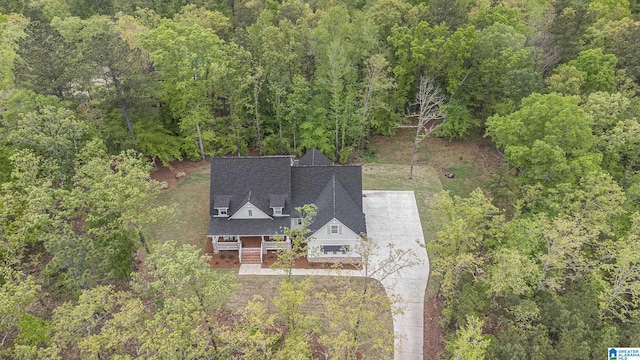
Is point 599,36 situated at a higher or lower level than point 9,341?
higher

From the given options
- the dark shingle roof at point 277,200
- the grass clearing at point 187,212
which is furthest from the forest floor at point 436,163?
the grass clearing at point 187,212

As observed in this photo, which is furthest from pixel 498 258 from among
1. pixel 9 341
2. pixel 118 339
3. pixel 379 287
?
pixel 9 341

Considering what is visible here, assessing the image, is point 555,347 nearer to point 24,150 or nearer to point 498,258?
point 498,258

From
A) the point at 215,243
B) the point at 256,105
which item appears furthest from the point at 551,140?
the point at 215,243

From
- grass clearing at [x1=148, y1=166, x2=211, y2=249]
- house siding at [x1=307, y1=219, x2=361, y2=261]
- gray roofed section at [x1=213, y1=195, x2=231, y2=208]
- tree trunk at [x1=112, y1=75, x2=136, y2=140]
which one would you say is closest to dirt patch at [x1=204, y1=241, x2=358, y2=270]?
house siding at [x1=307, y1=219, x2=361, y2=261]

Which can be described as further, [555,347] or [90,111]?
[90,111]
